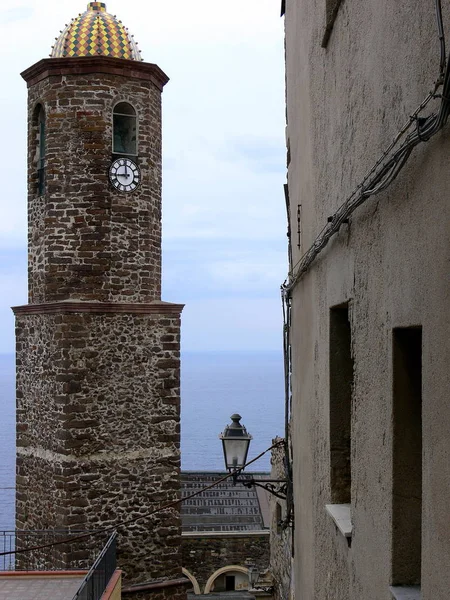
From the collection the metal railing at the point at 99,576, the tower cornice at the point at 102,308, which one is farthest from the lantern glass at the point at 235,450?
the tower cornice at the point at 102,308

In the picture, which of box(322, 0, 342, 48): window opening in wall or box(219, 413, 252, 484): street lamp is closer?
box(322, 0, 342, 48): window opening in wall

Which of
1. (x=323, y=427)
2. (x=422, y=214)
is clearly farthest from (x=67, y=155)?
(x=422, y=214)

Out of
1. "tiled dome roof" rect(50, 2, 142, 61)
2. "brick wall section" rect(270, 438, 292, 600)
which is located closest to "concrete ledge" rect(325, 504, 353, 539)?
"brick wall section" rect(270, 438, 292, 600)

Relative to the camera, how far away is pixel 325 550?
4.88m

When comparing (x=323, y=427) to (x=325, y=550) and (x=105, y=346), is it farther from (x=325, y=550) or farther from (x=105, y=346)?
(x=105, y=346)

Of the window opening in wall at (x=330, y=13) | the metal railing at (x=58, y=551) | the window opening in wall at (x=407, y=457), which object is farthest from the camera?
the metal railing at (x=58, y=551)

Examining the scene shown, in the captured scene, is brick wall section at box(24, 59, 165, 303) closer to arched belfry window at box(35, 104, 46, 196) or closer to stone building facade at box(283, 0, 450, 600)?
arched belfry window at box(35, 104, 46, 196)

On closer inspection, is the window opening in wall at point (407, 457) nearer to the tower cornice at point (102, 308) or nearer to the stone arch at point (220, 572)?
the tower cornice at point (102, 308)

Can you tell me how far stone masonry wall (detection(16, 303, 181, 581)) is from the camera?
43.7 feet

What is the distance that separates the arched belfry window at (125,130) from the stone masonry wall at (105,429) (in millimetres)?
2570

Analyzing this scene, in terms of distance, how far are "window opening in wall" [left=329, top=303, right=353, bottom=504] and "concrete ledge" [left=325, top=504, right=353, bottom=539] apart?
82 mm

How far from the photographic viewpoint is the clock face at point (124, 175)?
14.0 metres

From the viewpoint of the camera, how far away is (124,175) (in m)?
14.1

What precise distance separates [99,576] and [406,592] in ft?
26.9
